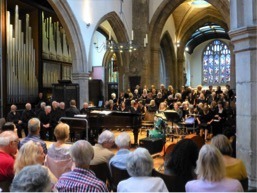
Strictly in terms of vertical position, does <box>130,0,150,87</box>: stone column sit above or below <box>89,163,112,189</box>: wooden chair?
above

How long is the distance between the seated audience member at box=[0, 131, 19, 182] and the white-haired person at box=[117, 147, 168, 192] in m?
1.28

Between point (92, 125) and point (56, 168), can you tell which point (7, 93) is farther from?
point (56, 168)

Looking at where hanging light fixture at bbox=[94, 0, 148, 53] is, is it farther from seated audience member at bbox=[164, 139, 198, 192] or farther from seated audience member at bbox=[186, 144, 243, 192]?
seated audience member at bbox=[186, 144, 243, 192]

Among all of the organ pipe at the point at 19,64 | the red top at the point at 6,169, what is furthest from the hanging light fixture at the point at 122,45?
the red top at the point at 6,169

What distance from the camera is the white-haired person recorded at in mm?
2256

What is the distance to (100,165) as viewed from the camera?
340 centimetres

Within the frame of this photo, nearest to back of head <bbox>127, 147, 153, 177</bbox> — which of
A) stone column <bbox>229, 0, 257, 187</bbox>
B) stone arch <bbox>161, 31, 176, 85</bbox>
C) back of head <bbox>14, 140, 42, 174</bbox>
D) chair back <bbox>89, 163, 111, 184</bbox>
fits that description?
back of head <bbox>14, 140, 42, 174</bbox>

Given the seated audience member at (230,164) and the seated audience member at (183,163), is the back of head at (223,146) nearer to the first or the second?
the seated audience member at (230,164)

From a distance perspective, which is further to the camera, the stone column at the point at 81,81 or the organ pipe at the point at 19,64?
the stone column at the point at 81,81

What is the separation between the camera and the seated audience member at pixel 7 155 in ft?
9.91

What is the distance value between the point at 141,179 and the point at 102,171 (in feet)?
3.97

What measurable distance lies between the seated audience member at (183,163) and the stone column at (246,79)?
1751 mm

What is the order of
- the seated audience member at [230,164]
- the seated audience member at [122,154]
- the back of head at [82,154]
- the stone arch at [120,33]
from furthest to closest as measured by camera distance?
the stone arch at [120,33], the seated audience member at [122,154], the seated audience member at [230,164], the back of head at [82,154]

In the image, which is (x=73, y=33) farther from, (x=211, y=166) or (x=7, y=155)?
Result: (x=211, y=166)
